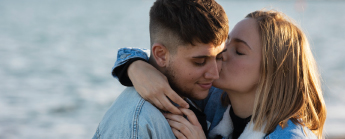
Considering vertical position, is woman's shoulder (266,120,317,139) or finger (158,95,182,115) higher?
finger (158,95,182,115)

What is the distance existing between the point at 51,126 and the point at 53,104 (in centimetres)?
129

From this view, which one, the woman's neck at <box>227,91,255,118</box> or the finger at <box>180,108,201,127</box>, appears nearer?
the finger at <box>180,108,201,127</box>

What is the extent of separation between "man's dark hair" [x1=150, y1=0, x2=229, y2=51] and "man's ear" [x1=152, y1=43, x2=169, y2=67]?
0.03 meters

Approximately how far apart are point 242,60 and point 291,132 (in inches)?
23.9

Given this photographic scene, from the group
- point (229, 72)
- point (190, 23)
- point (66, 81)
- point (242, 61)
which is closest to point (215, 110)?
point (229, 72)

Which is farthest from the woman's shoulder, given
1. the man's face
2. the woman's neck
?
the man's face

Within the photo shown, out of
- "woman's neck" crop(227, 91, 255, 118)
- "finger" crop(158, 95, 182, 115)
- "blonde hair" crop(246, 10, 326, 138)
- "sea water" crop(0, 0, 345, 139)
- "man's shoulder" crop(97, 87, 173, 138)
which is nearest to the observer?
"man's shoulder" crop(97, 87, 173, 138)

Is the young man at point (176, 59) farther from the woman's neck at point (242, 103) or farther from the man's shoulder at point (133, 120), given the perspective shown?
the woman's neck at point (242, 103)

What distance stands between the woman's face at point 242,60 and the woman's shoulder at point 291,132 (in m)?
0.42

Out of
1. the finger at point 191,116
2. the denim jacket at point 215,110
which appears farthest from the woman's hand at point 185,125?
the denim jacket at point 215,110

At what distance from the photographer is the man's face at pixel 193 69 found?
236cm

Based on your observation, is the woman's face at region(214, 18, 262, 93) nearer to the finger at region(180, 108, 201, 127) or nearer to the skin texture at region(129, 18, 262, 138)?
the skin texture at region(129, 18, 262, 138)

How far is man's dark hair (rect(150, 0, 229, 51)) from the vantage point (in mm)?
2322

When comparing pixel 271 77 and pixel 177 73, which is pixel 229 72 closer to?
pixel 271 77
